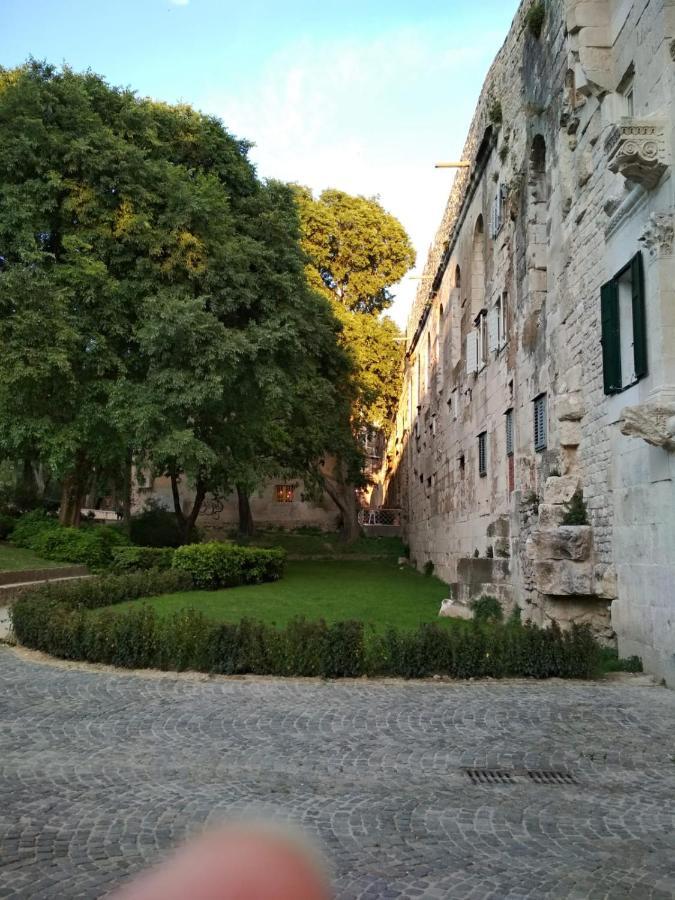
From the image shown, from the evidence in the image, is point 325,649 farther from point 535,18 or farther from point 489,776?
point 535,18

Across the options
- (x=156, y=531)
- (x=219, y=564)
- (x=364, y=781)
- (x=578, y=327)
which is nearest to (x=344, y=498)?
(x=156, y=531)

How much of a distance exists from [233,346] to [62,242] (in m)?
5.00

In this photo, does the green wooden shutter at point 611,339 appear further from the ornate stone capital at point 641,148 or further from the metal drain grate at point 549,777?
the metal drain grate at point 549,777

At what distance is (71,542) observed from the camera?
2044 cm

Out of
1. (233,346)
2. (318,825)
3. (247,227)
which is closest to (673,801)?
(318,825)

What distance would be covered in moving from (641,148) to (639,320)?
1832 mm

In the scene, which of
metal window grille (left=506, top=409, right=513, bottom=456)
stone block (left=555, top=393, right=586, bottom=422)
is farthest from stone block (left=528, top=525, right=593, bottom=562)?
metal window grille (left=506, top=409, right=513, bottom=456)

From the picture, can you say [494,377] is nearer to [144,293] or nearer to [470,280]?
[470,280]

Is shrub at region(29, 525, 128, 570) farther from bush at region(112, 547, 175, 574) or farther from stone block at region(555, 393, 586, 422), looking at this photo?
stone block at region(555, 393, 586, 422)

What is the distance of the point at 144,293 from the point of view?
63.6 ft

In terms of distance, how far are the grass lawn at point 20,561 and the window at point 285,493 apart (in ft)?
67.4

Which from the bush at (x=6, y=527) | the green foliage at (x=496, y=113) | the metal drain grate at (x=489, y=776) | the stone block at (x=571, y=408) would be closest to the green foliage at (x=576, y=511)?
the stone block at (x=571, y=408)

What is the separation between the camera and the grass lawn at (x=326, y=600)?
13.4 meters

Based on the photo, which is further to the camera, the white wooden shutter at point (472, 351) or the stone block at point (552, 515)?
the white wooden shutter at point (472, 351)
